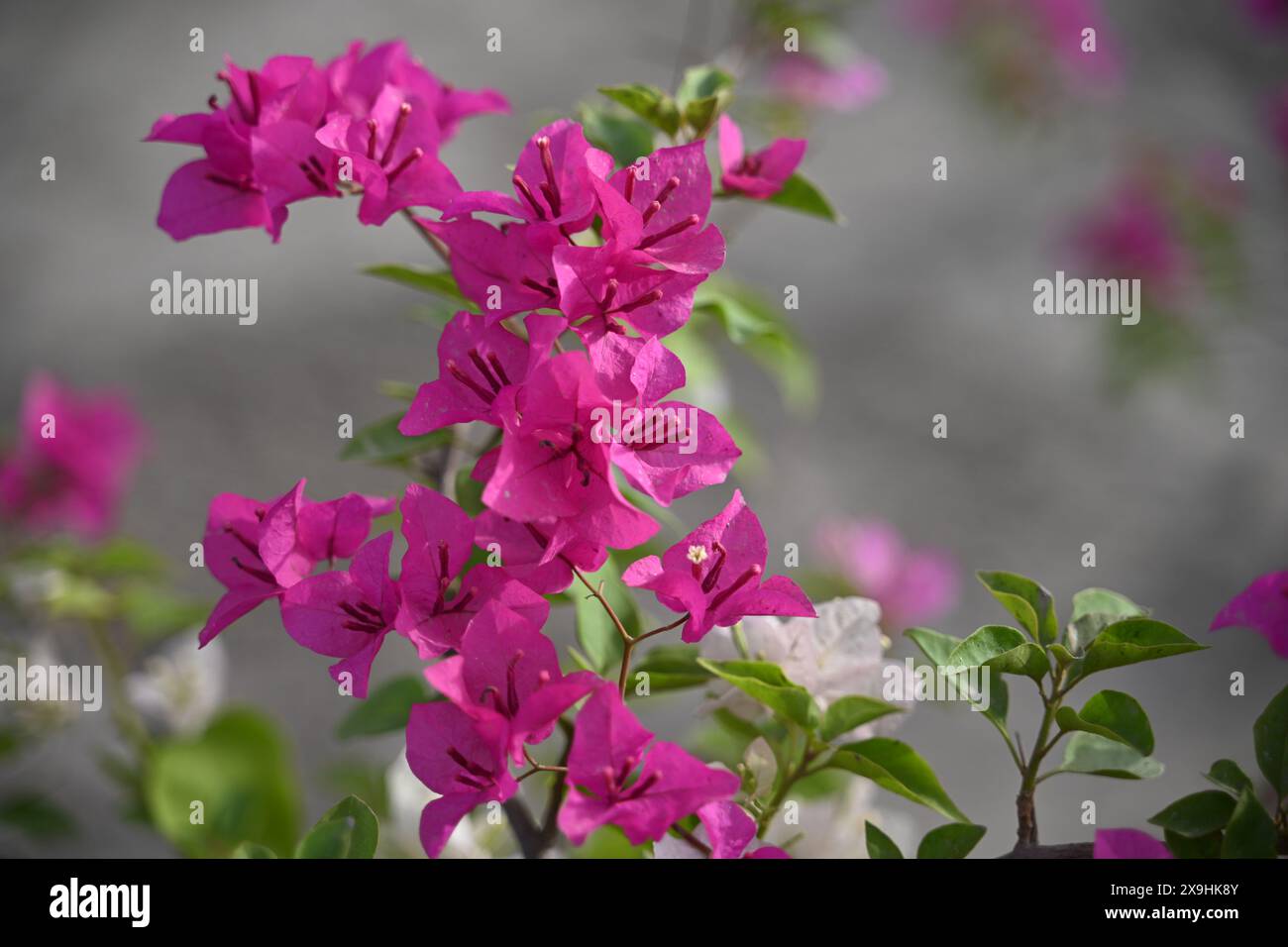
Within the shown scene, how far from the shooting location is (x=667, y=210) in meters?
0.45

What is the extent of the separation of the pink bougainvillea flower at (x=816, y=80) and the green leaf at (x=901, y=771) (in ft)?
2.98

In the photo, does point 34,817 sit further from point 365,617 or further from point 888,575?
point 888,575

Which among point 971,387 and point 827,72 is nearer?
point 827,72

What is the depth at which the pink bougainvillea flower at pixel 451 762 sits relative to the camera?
40cm

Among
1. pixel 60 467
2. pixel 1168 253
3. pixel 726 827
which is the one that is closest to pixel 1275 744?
pixel 726 827

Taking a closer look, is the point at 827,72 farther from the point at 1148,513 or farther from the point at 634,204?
the point at 1148,513

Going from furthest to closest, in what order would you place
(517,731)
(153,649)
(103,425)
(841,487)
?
1. (841,487)
2. (153,649)
3. (103,425)
4. (517,731)

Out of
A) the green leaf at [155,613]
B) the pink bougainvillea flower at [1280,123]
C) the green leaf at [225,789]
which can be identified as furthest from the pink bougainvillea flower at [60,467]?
the pink bougainvillea flower at [1280,123]

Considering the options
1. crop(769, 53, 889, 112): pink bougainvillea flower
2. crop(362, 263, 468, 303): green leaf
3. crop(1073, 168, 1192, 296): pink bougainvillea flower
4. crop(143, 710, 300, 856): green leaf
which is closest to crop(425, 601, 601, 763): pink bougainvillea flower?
crop(362, 263, 468, 303): green leaf

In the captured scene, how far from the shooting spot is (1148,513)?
2344 mm
